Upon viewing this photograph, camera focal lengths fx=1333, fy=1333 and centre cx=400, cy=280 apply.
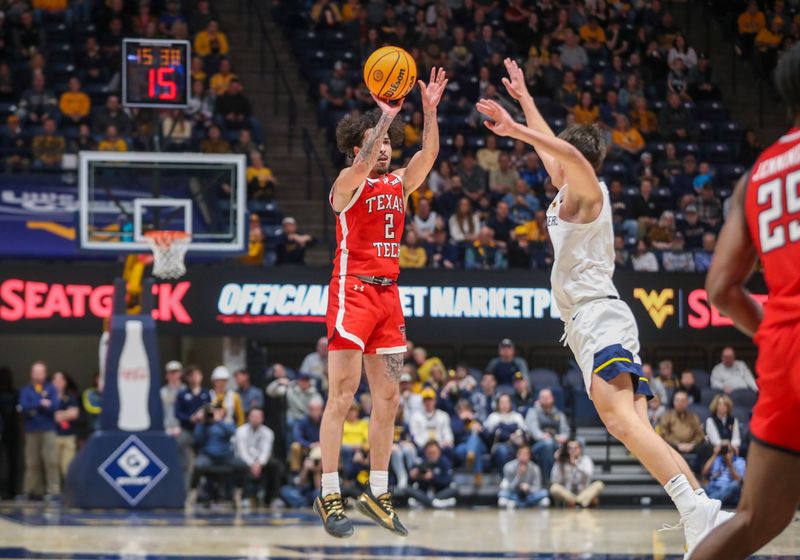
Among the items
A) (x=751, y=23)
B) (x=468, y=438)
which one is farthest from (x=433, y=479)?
(x=751, y=23)

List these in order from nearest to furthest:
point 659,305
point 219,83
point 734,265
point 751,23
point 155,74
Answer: point 734,265 → point 155,74 → point 659,305 → point 219,83 → point 751,23

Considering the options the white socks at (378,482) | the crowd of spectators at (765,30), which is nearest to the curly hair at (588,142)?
the white socks at (378,482)

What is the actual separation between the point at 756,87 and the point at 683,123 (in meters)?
3.57

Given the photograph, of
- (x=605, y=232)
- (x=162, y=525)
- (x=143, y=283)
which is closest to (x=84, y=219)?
(x=143, y=283)

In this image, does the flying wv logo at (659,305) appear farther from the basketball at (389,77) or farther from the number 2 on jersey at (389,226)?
the basketball at (389,77)

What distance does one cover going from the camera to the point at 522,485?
15.8 meters

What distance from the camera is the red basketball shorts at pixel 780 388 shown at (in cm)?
406

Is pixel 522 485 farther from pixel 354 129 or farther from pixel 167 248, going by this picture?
pixel 354 129

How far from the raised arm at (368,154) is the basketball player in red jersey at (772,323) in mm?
3073

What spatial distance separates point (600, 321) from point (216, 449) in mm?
9507

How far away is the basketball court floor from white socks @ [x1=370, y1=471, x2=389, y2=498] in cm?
205

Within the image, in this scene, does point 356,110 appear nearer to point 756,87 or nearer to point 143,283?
point 143,283

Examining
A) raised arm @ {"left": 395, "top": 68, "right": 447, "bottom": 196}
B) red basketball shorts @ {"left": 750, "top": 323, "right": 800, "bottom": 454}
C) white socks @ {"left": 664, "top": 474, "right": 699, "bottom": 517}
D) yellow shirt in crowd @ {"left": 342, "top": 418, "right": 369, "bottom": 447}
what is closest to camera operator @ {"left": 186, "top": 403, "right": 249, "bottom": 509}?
yellow shirt in crowd @ {"left": 342, "top": 418, "right": 369, "bottom": 447}

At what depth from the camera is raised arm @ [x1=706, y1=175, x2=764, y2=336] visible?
13.9 feet
